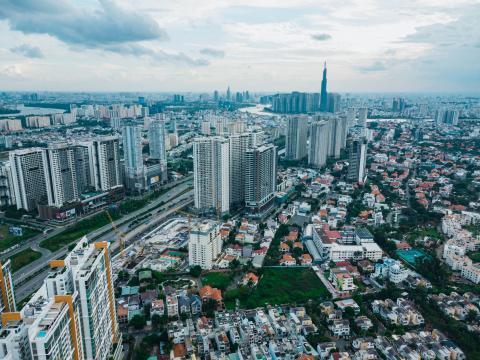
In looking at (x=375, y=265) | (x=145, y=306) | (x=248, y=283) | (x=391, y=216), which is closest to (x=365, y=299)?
(x=375, y=265)

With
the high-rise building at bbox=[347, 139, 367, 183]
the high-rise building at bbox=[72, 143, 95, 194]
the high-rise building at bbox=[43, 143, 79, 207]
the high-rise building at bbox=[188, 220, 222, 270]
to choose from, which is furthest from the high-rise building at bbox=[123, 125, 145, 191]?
the high-rise building at bbox=[347, 139, 367, 183]

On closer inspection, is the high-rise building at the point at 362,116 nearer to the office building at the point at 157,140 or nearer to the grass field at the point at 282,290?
the office building at the point at 157,140

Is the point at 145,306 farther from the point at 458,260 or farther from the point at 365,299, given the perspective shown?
the point at 458,260

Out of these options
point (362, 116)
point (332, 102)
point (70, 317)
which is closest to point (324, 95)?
point (332, 102)

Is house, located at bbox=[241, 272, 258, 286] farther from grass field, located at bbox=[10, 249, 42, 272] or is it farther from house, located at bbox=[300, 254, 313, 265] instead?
grass field, located at bbox=[10, 249, 42, 272]

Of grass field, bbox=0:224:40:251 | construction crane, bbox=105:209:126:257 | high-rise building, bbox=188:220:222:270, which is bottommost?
grass field, bbox=0:224:40:251

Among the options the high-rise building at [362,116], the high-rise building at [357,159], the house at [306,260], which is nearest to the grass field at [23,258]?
the house at [306,260]

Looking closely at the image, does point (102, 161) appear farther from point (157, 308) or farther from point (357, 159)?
point (357, 159)
